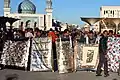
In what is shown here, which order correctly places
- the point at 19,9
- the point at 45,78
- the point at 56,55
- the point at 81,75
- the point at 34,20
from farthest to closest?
1. the point at 19,9
2. the point at 34,20
3. the point at 56,55
4. the point at 81,75
5. the point at 45,78

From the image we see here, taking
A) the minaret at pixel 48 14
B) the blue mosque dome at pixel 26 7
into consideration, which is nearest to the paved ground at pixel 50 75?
the minaret at pixel 48 14

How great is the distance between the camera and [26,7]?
90750 millimetres

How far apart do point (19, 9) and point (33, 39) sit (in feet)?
264

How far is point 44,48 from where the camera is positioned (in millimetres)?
13039

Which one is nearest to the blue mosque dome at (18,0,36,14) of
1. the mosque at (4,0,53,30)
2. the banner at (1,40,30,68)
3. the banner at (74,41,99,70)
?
the mosque at (4,0,53,30)

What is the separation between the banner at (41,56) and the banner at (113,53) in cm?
213

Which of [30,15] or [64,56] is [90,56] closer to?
[64,56]

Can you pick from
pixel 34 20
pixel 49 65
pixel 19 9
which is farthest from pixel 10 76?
pixel 19 9

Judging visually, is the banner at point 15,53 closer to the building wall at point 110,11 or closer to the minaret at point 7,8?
the minaret at point 7,8

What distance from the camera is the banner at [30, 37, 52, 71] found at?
1296 cm

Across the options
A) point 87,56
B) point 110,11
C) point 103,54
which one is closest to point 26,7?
point 110,11

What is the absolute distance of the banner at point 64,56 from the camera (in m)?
12.7

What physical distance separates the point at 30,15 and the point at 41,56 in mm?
71300

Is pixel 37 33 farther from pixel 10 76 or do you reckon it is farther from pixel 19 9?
pixel 19 9
